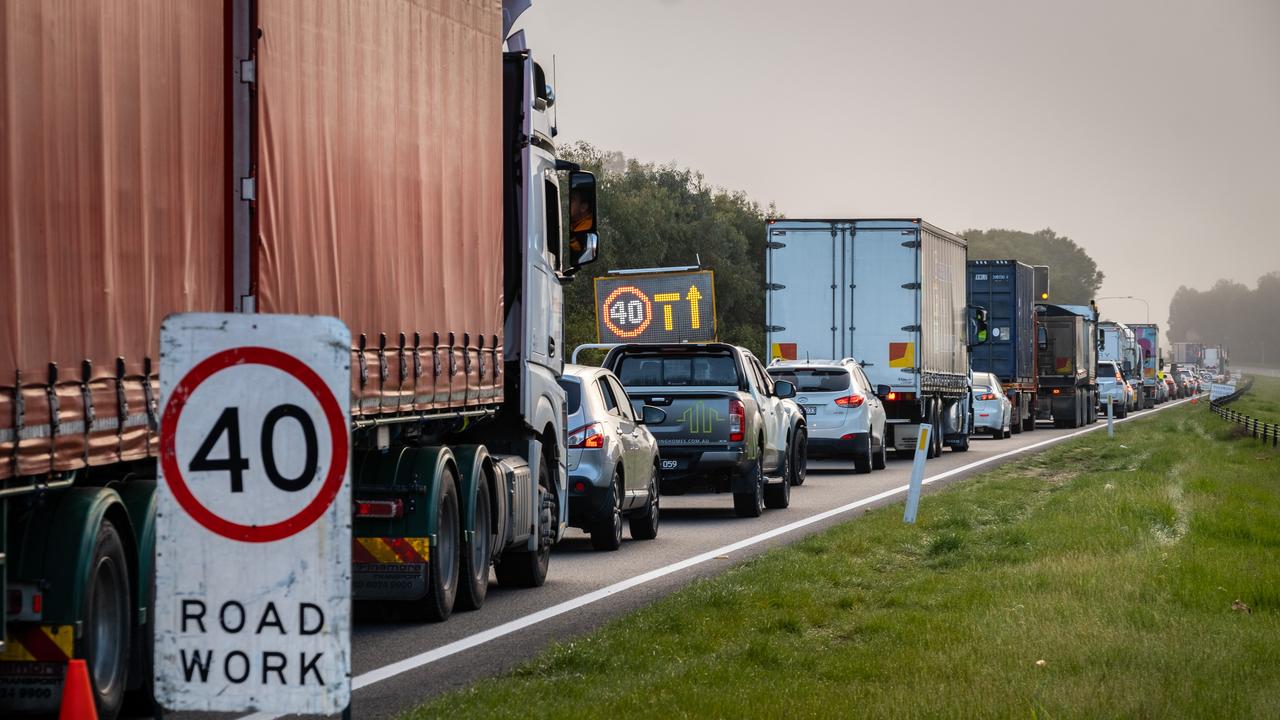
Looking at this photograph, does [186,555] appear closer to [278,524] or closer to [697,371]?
[278,524]

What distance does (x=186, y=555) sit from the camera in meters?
5.31

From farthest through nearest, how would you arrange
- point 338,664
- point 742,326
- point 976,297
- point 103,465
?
point 742,326 → point 976,297 → point 103,465 → point 338,664

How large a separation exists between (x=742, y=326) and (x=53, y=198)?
77.8 metres

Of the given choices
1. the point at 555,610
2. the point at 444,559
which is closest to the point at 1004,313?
the point at 555,610

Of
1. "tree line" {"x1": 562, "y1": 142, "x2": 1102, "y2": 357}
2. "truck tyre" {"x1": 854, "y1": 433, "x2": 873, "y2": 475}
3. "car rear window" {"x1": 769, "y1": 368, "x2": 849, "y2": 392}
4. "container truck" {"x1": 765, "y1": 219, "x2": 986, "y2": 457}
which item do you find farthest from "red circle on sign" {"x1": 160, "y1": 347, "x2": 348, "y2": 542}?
"tree line" {"x1": 562, "y1": 142, "x2": 1102, "y2": 357}

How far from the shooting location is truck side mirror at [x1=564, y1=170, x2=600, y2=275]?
14.7m

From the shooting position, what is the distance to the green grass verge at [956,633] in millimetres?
8195

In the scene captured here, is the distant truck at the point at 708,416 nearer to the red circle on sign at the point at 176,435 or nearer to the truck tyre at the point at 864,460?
the truck tyre at the point at 864,460

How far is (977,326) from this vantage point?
40875 millimetres

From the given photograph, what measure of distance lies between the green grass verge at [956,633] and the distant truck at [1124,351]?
212ft

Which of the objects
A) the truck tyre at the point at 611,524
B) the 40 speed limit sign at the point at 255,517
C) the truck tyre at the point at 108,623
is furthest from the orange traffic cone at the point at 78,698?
the truck tyre at the point at 611,524

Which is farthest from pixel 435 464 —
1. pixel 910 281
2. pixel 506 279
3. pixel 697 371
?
pixel 910 281

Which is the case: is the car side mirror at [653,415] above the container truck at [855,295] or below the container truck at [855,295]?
below

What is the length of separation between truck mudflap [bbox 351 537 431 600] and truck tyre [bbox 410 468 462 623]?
7cm
